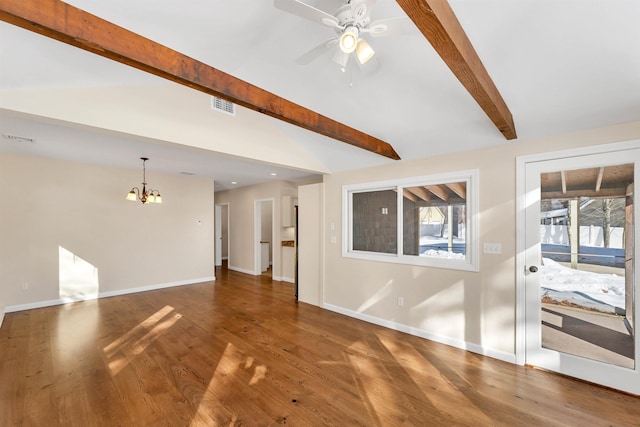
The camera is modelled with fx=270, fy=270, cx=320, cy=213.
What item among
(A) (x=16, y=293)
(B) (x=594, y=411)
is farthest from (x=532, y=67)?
(A) (x=16, y=293)

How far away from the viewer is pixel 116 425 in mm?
1962

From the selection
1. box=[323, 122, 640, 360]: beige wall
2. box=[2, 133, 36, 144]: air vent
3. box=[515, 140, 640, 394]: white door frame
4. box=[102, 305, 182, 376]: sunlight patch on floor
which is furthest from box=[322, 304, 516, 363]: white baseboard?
box=[2, 133, 36, 144]: air vent

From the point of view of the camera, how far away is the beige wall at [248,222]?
6.93m

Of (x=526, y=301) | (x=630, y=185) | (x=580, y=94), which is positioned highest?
(x=580, y=94)

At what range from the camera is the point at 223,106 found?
338 centimetres

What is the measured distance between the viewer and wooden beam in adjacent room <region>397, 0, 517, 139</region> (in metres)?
1.23

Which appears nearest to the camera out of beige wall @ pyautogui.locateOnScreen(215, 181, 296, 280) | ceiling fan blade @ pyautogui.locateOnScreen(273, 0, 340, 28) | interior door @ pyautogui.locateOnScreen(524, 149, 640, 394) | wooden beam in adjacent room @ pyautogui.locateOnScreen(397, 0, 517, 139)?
wooden beam in adjacent room @ pyautogui.locateOnScreen(397, 0, 517, 139)

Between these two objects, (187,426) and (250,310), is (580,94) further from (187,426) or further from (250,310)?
(250,310)

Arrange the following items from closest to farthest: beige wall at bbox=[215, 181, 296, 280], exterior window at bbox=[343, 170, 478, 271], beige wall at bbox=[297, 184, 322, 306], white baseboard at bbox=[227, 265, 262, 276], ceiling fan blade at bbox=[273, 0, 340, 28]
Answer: ceiling fan blade at bbox=[273, 0, 340, 28], exterior window at bbox=[343, 170, 478, 271], beige wall at bbox=[297, 184, 322, 306], beige wall at bbox=[215, 181, 296, 280], white baseboard at bbox=[227, 265, 262, 276]

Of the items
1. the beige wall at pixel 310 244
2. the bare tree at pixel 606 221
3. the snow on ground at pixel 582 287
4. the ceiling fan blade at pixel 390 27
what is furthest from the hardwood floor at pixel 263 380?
the ceiling fan blade at pixel 390 27

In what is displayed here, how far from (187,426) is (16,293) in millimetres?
4745

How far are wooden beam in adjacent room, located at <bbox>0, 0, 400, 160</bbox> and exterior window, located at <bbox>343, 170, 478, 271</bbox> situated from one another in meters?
1.91

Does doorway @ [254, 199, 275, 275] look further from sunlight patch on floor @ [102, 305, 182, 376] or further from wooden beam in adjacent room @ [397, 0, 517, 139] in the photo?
wooden beam in adjacent room @ [397, 0, 517, 139]

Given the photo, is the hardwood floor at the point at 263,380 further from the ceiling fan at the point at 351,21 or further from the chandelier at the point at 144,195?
the ceiling fan at the point at 351,21
